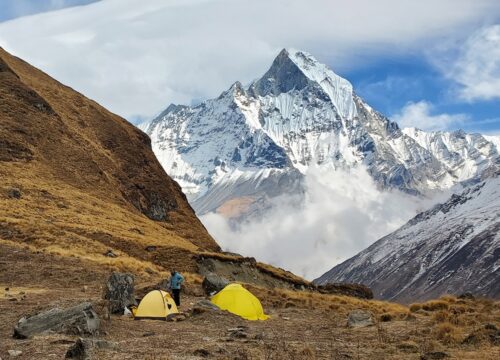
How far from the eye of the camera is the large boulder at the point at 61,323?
829 inches

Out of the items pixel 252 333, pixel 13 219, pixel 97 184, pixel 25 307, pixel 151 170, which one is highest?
pixel 151 170

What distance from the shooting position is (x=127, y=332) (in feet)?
77.0

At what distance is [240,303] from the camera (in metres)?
32.0

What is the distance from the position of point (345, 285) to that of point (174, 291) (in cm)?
3659

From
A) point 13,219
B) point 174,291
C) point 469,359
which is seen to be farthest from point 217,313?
point 13,219

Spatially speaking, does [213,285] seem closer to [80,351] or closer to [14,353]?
[14,353]

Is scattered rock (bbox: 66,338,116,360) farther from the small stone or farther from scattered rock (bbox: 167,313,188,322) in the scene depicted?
the small stone

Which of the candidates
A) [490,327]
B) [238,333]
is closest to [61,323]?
[238,333]

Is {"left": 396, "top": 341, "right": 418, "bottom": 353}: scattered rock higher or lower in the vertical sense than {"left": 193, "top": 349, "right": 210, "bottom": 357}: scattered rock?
lower

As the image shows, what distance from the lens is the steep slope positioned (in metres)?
51.1

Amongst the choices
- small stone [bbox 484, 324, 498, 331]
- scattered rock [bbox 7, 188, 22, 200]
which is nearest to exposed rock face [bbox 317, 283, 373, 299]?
scattered rock [bbox 7, 188, 22, 200]

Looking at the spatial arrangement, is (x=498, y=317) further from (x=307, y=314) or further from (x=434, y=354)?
(x=307, y=314)

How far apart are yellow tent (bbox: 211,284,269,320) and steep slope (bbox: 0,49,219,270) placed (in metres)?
15.2

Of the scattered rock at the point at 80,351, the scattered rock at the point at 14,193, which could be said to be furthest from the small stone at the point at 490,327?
the scattered rock at the point at 14,193
